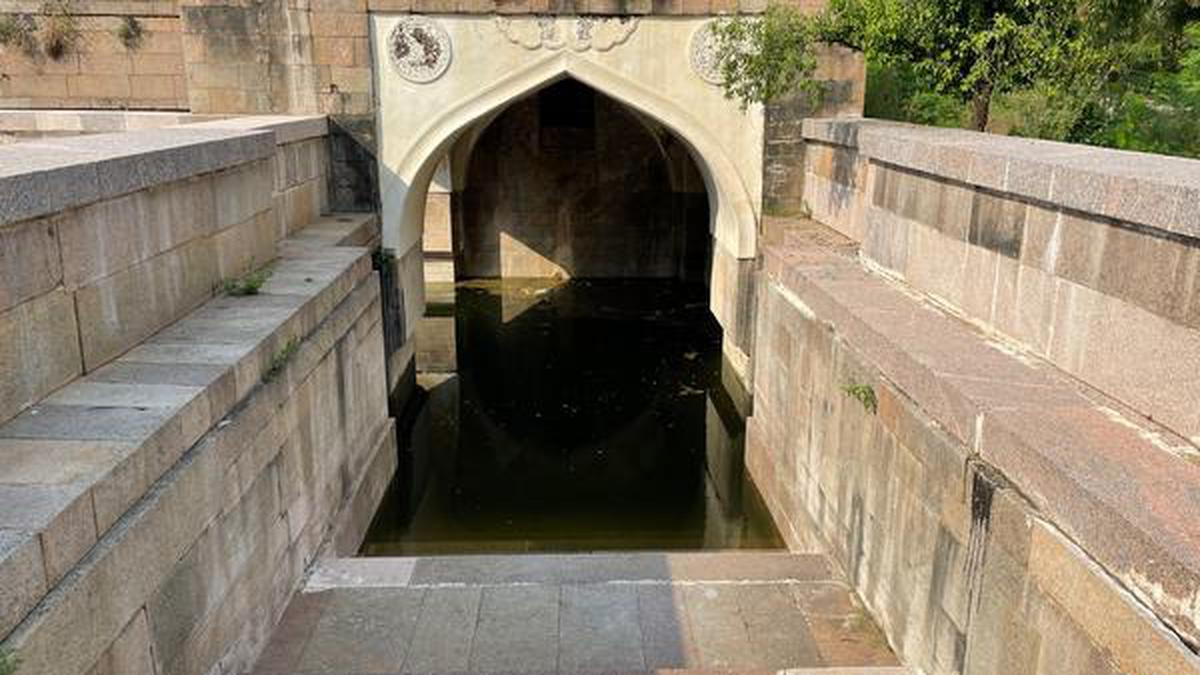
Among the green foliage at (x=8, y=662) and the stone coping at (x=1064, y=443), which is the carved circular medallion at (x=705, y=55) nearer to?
the stone coping at (x=1064, y=443)

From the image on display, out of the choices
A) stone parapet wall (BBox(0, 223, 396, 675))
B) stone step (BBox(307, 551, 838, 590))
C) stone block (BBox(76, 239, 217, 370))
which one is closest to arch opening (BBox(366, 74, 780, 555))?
stone step (BBox(307, 551, 838, 590))

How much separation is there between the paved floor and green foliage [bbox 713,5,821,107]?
4.36 metres

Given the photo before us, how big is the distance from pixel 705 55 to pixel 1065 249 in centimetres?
533

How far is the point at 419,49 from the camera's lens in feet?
26.9

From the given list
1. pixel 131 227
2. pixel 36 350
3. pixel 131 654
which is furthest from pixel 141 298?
pixel 131 654

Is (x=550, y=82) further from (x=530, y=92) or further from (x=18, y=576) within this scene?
(x=18, y=576)

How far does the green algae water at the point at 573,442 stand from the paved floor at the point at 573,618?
1719 mm

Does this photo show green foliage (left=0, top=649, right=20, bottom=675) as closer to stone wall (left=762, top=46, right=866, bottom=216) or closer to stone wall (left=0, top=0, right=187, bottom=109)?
stone wall (left=762, top=46, right=866, bottom=216)

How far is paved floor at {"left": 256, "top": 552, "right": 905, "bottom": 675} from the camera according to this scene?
383 cm

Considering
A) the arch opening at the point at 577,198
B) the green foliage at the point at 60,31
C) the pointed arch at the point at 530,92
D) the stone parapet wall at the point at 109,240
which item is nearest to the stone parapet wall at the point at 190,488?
the stone parapet wall at the point at 109,240

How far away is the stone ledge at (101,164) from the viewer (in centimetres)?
293

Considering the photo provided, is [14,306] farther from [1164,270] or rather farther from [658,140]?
[658,140]

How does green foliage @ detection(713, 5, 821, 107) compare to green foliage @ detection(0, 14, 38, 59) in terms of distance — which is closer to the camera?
green foliage @ detection(713, 5, 821, 107)

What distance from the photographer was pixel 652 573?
4.65 meters
